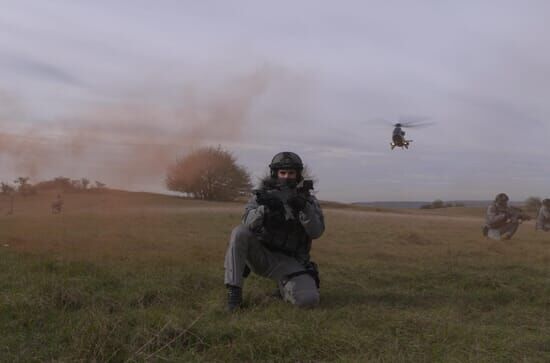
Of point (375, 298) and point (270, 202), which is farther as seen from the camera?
point (375, 298)

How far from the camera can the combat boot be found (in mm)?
4965

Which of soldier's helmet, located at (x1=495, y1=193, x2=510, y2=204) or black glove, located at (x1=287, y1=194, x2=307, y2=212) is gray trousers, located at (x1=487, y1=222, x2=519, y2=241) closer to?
soldier's helmet, located at (x1=495, y1=193, x2=510, y2=204)

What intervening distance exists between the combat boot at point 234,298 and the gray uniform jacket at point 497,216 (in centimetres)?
1027

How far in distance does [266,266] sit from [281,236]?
0.37 m

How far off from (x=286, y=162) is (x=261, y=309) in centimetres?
158

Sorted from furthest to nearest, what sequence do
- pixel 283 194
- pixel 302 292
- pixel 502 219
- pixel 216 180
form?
pixel 216 180 < pixel 502 219 < pixel 283 194 < pixel 302 292

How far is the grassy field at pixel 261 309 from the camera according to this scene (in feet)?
12.2

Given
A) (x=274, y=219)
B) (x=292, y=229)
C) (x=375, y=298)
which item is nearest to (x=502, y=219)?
(x=375, y=298)

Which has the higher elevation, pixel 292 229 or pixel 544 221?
pixel 292 229

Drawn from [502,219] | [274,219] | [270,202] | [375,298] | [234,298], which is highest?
[270,202]

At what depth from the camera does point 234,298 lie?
5020 mm

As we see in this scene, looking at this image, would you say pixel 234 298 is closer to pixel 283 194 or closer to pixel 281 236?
pixel 281 236

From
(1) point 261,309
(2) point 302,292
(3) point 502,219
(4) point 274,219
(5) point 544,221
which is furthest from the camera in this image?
(5) point 544,221

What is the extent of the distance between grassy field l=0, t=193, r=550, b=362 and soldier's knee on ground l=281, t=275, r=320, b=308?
0.45 ft
